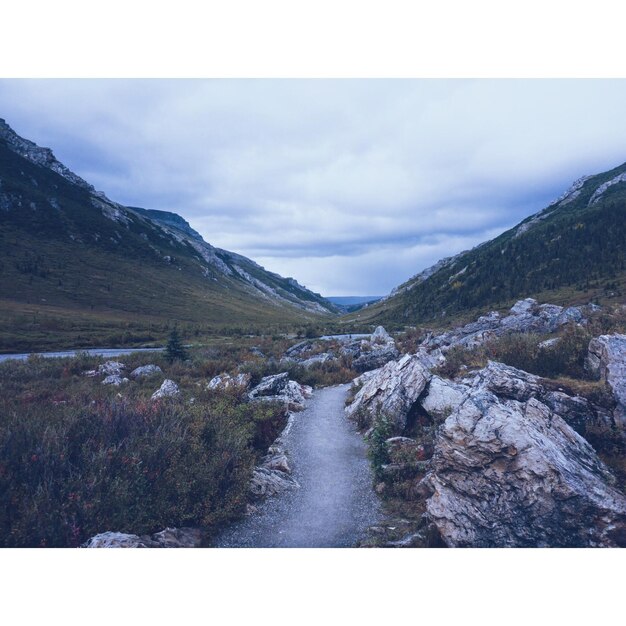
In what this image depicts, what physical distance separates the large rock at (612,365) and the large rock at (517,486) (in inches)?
76.5

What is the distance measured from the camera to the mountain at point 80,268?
55.9 meters

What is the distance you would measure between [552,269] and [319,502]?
66.2 meters

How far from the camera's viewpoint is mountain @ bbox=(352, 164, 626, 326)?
47.1 meters

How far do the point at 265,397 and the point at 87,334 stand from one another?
42.5 meters

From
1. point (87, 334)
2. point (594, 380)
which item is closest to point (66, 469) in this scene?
point (594, 380)

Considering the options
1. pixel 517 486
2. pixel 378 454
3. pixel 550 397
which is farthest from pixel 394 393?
pixel 517 486

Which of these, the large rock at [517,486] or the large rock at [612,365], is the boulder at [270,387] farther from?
the large rock at [612,365]

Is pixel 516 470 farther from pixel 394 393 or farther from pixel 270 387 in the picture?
pixel 270 387

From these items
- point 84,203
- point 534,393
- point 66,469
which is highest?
point 84,203

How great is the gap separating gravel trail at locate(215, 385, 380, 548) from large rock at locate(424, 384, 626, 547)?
71.9 inches

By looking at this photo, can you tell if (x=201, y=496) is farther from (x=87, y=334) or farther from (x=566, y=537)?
(x=87, y=334)

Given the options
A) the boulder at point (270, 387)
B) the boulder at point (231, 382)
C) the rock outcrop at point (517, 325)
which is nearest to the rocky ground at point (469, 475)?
the boulder at point (270, 387)

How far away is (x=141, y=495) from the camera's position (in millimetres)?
6598

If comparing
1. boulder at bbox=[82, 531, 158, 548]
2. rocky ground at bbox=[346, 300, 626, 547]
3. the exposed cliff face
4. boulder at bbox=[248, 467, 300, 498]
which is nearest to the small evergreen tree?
boulder at bbox=[248, 467, 300, 498]
